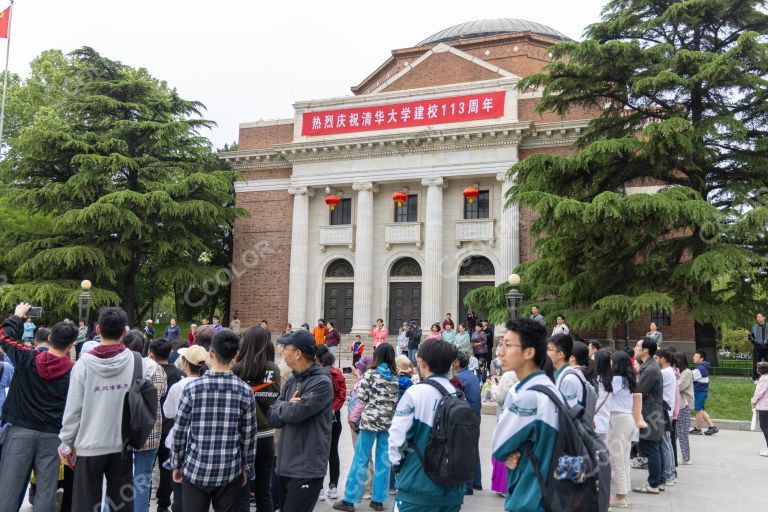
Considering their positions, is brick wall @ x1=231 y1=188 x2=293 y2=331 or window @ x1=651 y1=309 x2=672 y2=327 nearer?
window @ x1=651 y1=309 x2=672 y2=327

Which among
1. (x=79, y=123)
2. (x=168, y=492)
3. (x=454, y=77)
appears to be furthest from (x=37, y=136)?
(x=168, y=492)

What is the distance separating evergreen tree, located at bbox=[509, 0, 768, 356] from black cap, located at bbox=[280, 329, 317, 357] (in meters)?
15.0

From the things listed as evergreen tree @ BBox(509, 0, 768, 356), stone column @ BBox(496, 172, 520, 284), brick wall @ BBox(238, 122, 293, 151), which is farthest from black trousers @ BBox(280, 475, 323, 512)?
brick wall @ BBox(238, 122, 293, 151)

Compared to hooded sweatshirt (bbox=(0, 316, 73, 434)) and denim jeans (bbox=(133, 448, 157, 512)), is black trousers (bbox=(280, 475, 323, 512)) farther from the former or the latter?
hooded sweatshirt (bbox=(0, 316, 73, 434))

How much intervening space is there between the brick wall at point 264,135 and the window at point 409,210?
667 cm

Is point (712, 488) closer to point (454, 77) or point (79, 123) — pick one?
point (454, 77)

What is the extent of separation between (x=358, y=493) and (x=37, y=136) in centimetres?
2693

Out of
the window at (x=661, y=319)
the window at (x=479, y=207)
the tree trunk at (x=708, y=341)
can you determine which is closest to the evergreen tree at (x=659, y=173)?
the tree trunk at (x=708, y=341)

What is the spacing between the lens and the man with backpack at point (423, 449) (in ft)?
13.7

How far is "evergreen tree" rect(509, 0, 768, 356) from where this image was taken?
750 inches

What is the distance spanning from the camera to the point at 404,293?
30.5 meters

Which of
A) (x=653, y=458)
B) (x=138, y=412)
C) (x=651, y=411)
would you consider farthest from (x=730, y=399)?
(x=138, y=412)

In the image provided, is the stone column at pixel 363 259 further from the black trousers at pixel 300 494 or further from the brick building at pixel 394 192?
the black trousers at pixel 300 494

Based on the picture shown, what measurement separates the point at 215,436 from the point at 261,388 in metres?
1.18
